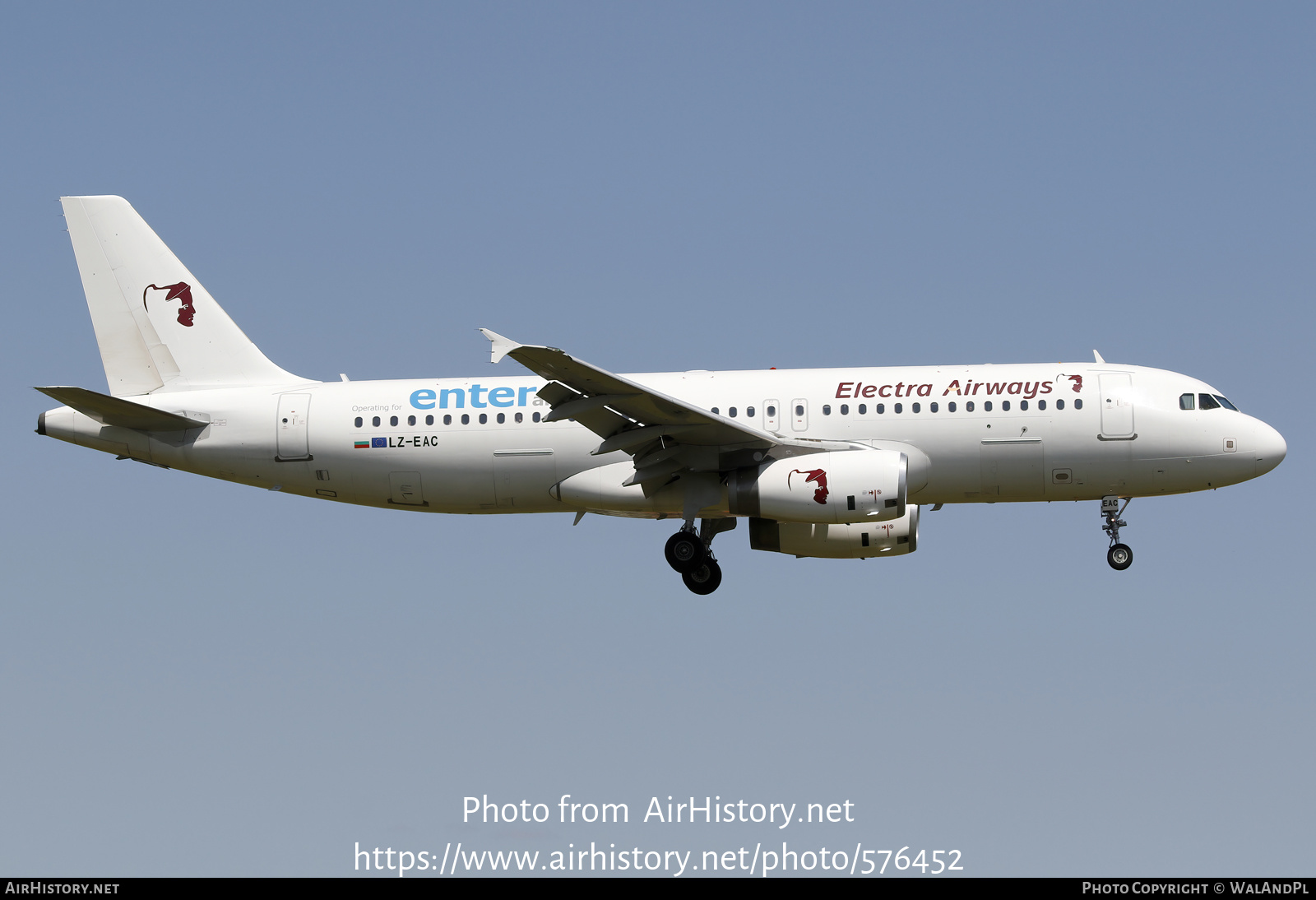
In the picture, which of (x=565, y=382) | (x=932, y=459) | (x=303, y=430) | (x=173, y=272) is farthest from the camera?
(x=173, y=272)

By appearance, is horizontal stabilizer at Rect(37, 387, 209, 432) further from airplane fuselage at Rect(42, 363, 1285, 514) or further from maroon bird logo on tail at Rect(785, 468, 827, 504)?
maroon bird logo on tail at Rect(785, 468, 827, 504)

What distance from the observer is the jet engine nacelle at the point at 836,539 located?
3225 centimetres

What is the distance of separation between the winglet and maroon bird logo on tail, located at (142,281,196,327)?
1124 cm

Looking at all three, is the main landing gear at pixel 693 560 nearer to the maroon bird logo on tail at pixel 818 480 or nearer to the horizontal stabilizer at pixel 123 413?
the maroon bird logo on tail at pixel 818 480

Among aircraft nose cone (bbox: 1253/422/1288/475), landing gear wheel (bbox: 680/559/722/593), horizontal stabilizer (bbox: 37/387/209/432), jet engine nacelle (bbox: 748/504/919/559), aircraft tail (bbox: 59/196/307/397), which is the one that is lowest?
landing gear wheel (bbox: 680/559/722/593)

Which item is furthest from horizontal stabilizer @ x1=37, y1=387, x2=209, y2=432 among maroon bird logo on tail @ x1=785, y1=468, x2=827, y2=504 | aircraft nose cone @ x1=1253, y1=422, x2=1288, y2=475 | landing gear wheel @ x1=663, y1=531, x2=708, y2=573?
aircraft nose cone @ x1=1253, y1=422, x2=1288, y2=475

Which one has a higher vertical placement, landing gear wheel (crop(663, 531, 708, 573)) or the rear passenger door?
the rear passenger door

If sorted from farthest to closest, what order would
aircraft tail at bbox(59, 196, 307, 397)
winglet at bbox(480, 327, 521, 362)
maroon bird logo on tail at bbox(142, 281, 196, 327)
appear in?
maroon bird logo on tail at bbox(142, 281, 196, 327), aircraft tail at bbox(59, 196, 307, 397), winglet at bbox(480, 327, 521, 362)

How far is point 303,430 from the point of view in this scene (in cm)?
3188

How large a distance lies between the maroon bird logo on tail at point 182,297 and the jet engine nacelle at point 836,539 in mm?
13623

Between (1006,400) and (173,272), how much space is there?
62.5ft

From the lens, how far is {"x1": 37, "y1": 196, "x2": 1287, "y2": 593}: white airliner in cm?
2931

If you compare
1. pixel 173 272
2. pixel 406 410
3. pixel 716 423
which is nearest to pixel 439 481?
pixel 406 410

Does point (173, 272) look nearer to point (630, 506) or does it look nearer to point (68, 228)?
point (68, 228)
